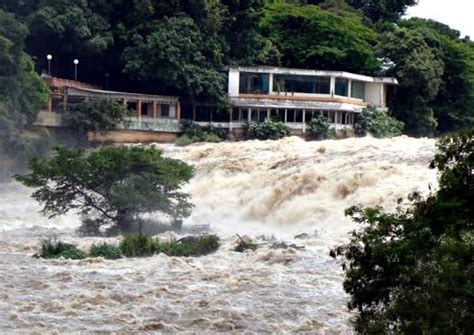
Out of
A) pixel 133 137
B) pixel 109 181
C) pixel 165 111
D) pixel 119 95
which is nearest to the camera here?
pixel 109 181

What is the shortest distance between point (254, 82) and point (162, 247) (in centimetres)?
2663

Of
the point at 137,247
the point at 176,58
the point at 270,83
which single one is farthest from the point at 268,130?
the point at 137,247

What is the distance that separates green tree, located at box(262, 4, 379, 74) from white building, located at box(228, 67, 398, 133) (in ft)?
8.01

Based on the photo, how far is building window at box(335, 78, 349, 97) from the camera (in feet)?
158

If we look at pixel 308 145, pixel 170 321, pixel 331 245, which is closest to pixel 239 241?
pixel 331 245

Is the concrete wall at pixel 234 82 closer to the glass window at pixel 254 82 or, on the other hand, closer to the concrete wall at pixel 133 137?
the glass window at pixel 254 82

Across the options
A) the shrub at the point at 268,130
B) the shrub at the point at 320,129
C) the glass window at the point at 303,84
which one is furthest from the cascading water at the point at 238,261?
the glass window at the point at 303,84

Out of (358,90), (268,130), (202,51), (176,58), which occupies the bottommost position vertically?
(268,130)

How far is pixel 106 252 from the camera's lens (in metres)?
21.4

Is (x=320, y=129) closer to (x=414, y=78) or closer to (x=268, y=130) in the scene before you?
(x=268, y=130)

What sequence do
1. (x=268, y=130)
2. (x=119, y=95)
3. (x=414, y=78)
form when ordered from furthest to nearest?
(x=414, y=78), (x=119, y=95), (x=268, y=130)

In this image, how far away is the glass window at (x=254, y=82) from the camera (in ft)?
156

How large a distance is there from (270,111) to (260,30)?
19.6 feet

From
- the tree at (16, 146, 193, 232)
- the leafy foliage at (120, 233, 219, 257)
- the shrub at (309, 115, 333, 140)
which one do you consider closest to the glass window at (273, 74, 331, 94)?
the shrub at (309, 115, 333, 140)
